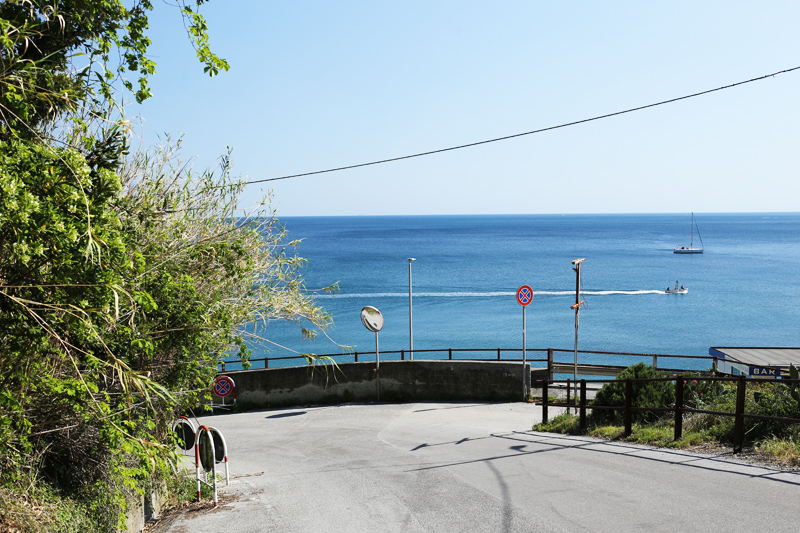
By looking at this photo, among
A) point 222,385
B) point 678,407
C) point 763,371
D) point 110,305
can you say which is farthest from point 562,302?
point 110,305

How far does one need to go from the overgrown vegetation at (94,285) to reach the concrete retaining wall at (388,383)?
918 cm

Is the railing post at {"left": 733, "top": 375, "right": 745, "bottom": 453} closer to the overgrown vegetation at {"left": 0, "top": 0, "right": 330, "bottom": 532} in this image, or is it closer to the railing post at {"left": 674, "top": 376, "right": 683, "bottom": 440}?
the railing post at {"left": 674, "top": 376, "right": 683, "bottom": 440}

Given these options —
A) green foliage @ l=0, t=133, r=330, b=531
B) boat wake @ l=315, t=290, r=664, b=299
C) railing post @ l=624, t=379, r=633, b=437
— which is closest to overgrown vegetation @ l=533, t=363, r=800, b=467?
railing post @ l=624, t=379, r=633, b=437

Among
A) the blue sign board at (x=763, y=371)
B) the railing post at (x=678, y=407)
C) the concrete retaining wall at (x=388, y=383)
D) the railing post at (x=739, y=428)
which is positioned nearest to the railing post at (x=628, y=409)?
the railing post at (x=678, y=407)

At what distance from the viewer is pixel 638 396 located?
451 inches

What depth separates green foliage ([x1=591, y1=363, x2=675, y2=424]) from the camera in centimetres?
1135

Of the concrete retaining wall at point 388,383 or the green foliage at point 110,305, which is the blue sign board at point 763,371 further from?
the green foliage at point 110,305

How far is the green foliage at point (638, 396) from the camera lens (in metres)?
11.4

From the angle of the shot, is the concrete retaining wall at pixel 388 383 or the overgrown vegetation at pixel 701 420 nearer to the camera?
the overgrown vegetation at pixel 701 420

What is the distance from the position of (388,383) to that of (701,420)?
1047cm

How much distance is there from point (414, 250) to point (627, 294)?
7607 cm

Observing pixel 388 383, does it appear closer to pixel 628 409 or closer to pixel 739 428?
pixel 628 409

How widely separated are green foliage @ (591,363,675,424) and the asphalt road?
1.58 metres

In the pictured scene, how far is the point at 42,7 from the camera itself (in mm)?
5641
